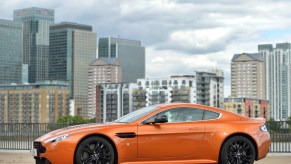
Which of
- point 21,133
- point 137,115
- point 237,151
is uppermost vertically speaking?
point 137,115

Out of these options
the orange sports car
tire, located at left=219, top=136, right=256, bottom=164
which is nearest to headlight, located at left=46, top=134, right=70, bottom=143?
the orange sports car

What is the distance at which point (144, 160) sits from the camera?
1134 centimetres

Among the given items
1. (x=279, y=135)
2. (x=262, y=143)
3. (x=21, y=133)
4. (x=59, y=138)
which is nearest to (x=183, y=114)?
(x=262, y=143)

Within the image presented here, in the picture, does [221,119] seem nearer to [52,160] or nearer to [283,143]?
[52,160]

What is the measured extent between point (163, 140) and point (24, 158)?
7.50 meters

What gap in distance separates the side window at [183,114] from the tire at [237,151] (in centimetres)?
72

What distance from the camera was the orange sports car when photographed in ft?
36.3

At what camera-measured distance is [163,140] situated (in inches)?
448

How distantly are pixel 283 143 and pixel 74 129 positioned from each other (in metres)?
11.2

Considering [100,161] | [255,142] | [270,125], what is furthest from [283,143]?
[100,161]

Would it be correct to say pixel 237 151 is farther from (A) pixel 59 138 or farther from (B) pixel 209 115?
(A) pixel 59 138

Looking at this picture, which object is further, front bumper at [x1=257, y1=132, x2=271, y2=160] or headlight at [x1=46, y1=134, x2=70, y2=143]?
Result: front bumper at [x1=257, y1=132, x2=271, y2=160]

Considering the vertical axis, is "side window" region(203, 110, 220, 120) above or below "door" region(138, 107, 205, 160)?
above

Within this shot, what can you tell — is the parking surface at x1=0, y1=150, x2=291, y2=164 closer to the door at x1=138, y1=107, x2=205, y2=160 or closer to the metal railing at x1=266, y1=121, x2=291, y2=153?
the metal railing at x1=266, y1=121, x2=291, y2=153
